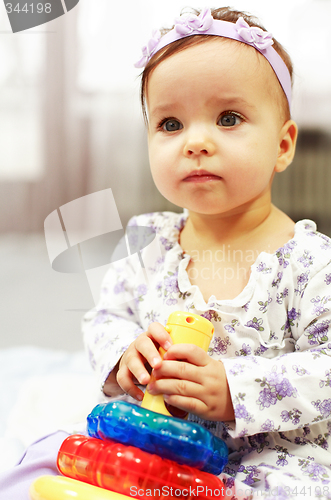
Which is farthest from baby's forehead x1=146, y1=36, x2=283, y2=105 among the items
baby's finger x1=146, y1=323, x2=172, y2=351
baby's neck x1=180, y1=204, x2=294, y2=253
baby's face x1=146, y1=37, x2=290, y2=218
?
baby's finger x1=146, y1=323, x2=172, y2=351

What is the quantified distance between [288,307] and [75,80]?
60 cm

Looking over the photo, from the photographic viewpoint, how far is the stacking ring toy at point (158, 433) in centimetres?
38

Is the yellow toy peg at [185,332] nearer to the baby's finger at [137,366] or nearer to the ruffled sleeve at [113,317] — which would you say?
the baby's finger at [137,366]

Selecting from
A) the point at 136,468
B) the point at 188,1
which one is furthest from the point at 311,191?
the point at 136,468

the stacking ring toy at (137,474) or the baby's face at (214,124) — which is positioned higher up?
the baby's face at (214,124)

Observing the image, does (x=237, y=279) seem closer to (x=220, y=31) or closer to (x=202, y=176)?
(x=202, y=176)

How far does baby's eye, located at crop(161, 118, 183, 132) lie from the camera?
561 millimetres

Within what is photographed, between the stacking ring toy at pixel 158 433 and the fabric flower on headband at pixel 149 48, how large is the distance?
445 millimetres

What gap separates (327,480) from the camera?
46 centimetres

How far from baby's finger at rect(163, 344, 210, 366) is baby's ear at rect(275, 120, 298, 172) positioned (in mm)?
317

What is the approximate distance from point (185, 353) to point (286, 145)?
0.36 meters

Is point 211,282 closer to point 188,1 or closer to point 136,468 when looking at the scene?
point 136,468

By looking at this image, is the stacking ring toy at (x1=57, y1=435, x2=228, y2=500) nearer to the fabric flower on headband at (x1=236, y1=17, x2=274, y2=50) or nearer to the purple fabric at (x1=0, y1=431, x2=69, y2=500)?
the purple fabric at (x1=0, y1=431, x2=69, y2=500)

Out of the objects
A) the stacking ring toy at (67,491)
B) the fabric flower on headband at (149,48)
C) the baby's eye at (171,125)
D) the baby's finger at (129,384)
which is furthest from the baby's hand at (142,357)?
the fabric flower on headband at (149,48)
